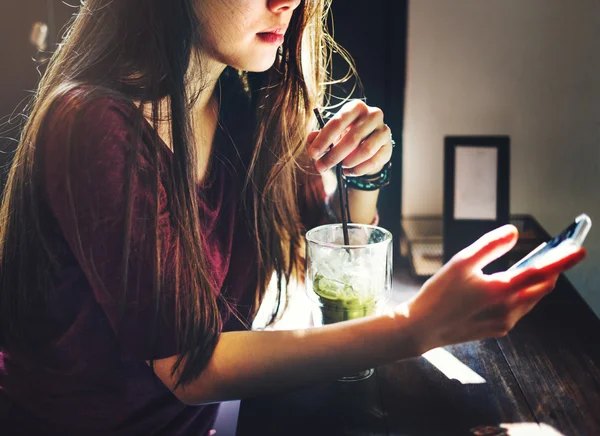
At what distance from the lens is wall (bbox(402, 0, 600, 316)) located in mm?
1699

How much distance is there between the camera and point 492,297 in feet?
2.19

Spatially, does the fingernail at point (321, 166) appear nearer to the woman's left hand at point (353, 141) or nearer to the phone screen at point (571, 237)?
the woman's left hand at point (353, 141)

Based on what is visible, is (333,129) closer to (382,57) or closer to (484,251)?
(484,251)

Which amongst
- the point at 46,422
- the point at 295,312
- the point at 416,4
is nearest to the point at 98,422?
the point at 46,422

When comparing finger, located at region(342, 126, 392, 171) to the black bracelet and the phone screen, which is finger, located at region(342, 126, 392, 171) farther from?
the phone screen

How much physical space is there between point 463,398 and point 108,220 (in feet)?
1.88

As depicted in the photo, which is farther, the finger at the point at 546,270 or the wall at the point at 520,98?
the wall at the point at 520,98

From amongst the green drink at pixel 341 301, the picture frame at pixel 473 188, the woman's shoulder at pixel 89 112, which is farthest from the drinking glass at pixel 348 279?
the picture frame at pixel 473 188

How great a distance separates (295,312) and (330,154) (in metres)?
0.40

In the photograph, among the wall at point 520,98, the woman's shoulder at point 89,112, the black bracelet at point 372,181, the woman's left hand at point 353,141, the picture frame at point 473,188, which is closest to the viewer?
the woman's shoulder at point 89,112

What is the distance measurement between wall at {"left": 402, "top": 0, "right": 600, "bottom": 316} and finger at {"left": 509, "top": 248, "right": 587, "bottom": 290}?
1.18 metres

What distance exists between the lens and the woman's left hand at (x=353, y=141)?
99 cm

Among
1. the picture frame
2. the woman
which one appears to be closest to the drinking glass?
the woman

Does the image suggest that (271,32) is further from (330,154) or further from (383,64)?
(383,64)
